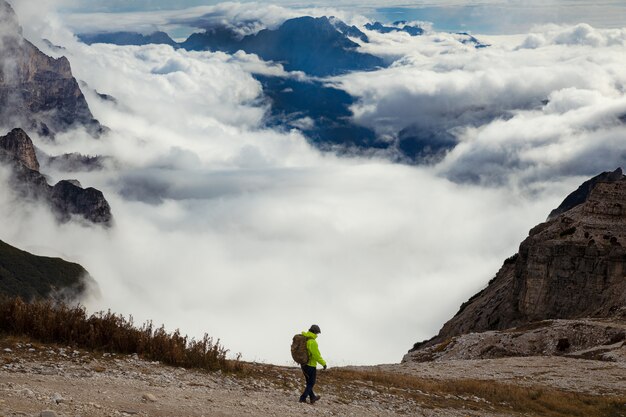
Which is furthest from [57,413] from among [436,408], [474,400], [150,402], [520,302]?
[520,302]

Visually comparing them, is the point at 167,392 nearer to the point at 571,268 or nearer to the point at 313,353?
the point at 313,353

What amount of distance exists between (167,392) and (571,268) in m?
72.8

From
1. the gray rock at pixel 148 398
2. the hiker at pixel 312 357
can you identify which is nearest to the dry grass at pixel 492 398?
the hiker at pixel 312 357

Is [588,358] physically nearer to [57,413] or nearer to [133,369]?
[133,369]

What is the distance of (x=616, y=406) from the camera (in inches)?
1247

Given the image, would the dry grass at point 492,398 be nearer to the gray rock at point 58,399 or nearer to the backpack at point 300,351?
the backpack at point 300,351

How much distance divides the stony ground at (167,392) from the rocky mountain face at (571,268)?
53467mm

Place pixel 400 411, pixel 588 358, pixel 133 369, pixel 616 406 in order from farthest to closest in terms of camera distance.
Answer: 1. pixel 588 358
2. pixel 616 406
3. pixel 400 411
4. pixel 133 369

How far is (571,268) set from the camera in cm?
8494

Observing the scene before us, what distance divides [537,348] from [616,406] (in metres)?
26.2

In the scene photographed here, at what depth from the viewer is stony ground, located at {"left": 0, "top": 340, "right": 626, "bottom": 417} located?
18.4 meters

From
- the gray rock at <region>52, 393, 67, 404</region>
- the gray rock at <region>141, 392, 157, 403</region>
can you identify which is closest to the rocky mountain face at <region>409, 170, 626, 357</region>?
the gray rock at <region>141, 392, 157, 403</region>

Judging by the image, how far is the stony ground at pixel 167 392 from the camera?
1838cm

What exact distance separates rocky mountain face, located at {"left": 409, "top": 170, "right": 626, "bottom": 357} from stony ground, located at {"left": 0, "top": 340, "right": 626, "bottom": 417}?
53.5m
